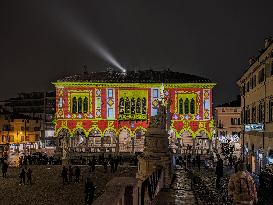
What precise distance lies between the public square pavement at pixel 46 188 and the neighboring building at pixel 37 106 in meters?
51.2

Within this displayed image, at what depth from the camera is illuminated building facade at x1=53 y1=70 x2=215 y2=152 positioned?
55625 mm

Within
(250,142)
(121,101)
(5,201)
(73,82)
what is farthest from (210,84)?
(5,201)

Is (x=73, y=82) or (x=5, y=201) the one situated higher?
(x=73, y=82)

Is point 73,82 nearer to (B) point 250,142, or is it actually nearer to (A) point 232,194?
(B) point 250,142

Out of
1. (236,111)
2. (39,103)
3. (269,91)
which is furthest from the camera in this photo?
(39,103)

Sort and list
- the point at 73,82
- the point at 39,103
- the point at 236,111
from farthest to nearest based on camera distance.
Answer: the point at 39,103 → the point at 236,111 → the point at 73,82

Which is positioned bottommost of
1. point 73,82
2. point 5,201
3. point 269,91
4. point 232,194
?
point 5,201

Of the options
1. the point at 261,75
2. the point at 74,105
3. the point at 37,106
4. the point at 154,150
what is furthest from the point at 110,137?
the point at 154,150

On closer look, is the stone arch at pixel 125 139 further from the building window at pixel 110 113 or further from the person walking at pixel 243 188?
the person walking at pixel 243 188

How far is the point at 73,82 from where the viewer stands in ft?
182

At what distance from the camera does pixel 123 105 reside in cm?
5650

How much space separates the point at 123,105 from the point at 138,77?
4.00 m

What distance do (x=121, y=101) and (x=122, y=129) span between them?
3.29 m

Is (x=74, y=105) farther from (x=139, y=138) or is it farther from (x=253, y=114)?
(x=253, y=114)
